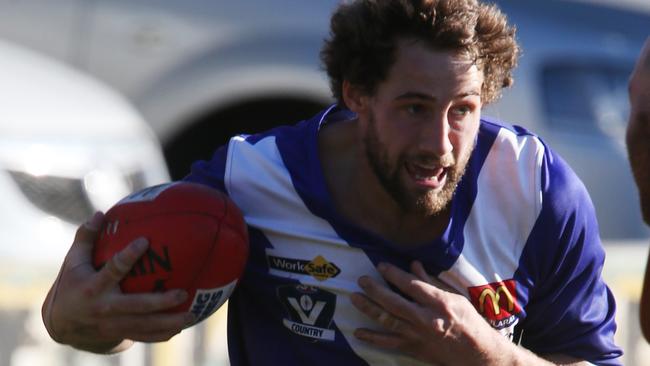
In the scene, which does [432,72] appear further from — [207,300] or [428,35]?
[207,300]

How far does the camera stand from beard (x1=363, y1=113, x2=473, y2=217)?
3590 mm

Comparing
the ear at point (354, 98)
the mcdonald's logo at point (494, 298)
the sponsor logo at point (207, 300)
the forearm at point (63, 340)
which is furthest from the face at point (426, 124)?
the forearm at point (63, 340)

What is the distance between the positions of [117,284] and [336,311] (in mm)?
591

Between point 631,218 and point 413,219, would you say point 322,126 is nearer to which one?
point 413,219

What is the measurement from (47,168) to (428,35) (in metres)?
2.67

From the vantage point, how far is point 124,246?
3.54 metres

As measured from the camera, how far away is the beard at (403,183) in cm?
359

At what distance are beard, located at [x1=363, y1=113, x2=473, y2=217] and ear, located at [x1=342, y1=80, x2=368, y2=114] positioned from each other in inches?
2.6

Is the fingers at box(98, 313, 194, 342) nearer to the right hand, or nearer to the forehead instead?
the right hand

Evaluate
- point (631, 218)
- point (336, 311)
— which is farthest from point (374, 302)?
point (631, 218)

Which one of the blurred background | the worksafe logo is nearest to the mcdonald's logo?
the worksafe logo

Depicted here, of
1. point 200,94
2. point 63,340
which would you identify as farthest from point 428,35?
point 200,94

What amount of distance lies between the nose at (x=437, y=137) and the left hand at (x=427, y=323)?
312mm

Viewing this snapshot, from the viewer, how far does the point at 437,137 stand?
3.54 m
